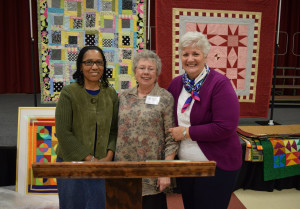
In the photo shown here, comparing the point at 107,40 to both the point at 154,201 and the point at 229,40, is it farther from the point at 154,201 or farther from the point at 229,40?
the point at 154,201

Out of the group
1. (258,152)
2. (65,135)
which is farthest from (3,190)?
(258,152)

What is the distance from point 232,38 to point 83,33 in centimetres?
166

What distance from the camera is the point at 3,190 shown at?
2.19 metres

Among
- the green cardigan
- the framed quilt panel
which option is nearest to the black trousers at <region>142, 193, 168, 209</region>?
the green cardigan

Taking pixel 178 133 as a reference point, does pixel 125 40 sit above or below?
above

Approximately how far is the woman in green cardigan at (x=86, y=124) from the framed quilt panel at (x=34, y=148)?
894mm

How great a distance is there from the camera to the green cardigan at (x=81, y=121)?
1.29 m

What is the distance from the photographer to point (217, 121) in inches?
47.4

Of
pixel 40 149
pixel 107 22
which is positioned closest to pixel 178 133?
pixel 40 149

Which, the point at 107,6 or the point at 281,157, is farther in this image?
the point at 107,6

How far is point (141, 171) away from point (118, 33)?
7.76 ft

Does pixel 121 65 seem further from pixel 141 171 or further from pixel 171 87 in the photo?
pixel 141 171

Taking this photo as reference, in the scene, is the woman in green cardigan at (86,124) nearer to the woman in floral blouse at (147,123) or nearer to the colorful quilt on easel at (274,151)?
the woman in floral blouse at (147,123)

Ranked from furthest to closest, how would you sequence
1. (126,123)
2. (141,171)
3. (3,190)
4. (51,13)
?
(51,13)
(3,190)
(126,123)
(141,171)
